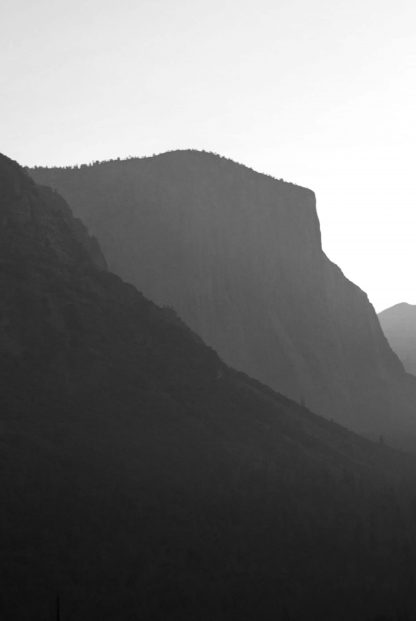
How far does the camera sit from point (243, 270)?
10900cm

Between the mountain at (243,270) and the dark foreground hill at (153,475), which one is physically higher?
the mountain at (243,270)

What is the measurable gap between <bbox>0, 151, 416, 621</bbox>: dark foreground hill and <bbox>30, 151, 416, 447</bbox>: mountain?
73.8 feet

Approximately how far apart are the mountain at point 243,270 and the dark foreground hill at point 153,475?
2251 centimetres

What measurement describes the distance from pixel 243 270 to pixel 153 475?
192 ft

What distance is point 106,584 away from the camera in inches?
1574

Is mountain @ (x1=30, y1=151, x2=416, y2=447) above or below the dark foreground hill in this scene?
above

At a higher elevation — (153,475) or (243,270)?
(243,270)

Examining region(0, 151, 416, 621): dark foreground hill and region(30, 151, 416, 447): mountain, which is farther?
region(30, 151, 416, 447): mountain

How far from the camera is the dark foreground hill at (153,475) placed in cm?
4059

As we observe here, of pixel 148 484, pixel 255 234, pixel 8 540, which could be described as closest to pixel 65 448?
pixel 148 484

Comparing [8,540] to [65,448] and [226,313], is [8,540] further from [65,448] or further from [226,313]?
[226,313]

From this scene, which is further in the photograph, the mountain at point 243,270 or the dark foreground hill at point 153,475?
the mountain at point 243,270

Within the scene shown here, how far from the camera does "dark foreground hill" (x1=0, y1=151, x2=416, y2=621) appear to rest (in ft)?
133

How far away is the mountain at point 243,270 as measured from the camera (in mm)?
100375
